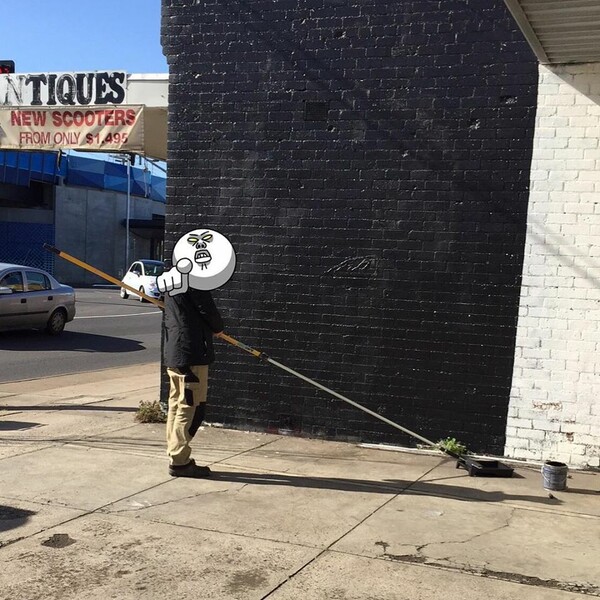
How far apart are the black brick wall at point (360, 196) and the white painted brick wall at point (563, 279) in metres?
0.15

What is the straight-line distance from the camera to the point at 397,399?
23.0 ft

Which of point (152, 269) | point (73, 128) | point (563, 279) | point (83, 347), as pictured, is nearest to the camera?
point (563, 279)

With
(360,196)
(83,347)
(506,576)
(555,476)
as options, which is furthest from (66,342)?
(506,576)

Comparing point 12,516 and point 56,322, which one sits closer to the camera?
point 12,516

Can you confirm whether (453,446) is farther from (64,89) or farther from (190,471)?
(64,89)

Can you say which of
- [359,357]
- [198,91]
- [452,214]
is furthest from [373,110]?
[359,357]

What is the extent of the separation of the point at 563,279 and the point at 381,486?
239 centimetres

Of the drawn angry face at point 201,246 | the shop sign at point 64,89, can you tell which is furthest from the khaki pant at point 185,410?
the shop sign at point 64,89

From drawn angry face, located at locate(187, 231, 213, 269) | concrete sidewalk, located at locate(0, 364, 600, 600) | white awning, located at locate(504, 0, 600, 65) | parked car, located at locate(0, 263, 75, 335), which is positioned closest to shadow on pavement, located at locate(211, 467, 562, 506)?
concrete sidewalk, located at locate(0, 364, 600, 600)

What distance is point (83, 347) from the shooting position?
15.5m

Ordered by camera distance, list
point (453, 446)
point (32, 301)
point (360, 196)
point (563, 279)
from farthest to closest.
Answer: point (32, 301) < point (360, 196) < point (453, 446) < point (563, 279)

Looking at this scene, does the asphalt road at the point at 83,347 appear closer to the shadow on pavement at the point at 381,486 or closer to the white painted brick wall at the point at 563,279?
the shadow on pavement at the point at 381,486

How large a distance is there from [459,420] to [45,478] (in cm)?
362

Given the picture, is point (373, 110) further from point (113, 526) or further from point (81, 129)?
point (113, 526)
